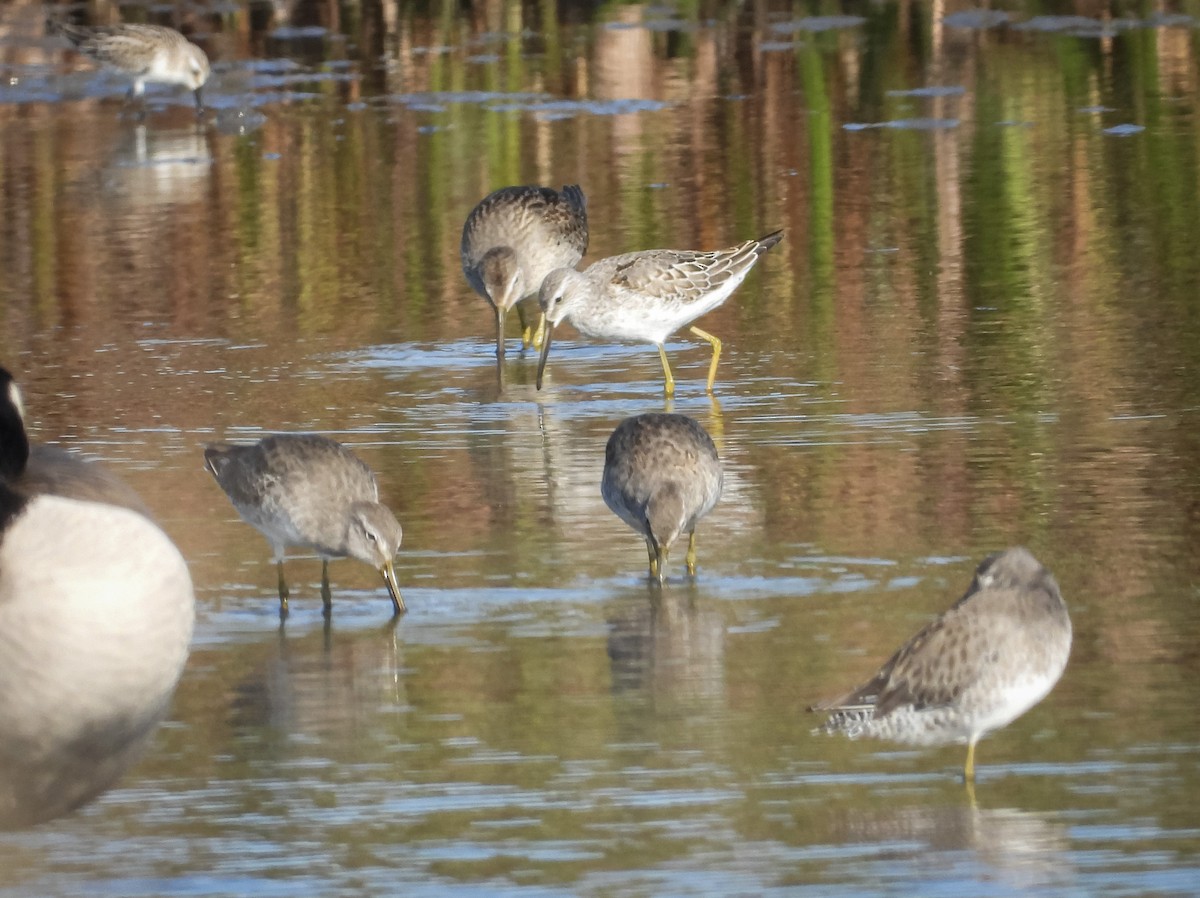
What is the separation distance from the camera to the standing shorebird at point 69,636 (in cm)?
664

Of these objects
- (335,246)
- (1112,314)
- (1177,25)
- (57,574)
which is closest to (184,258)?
(335,246)

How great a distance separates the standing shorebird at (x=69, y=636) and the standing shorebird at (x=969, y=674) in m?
1.85

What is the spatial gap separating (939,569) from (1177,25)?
712 inches

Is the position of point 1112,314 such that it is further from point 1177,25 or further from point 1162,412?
point 1177,25

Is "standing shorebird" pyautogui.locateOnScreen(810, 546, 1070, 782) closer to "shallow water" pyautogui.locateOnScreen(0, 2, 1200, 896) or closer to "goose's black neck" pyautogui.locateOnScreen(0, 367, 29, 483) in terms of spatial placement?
"shallow water" pyautogui.locateOnScreen(0, 2, 1200, 896)

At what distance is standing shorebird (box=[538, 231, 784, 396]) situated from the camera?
12.6 m

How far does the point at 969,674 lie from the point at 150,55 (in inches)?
719

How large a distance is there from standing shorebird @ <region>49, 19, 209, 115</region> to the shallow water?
472 millimetres

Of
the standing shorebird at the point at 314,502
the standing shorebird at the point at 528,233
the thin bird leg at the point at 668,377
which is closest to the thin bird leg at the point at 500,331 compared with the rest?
the standing shorebird at the point at 528,233

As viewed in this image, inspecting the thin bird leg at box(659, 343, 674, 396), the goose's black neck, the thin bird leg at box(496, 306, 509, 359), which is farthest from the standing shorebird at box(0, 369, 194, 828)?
the thin bird leg at box(496, 306, 509, 359)

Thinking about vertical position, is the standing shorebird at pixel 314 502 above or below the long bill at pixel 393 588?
above

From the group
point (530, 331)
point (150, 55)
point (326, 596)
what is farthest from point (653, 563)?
point (150, 55)

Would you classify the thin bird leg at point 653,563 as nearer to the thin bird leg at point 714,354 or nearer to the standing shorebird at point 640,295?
the thin bird leg at point 714,354

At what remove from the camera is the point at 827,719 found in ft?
23.3
